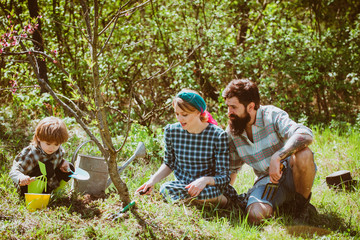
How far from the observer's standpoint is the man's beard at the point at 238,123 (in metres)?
2.83

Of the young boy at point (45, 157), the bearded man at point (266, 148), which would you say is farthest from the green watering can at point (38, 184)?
the bearded man at point (266, 148)

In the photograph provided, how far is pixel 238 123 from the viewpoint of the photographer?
285 cm

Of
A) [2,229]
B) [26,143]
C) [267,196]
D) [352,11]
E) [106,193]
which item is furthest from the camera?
[352,11]

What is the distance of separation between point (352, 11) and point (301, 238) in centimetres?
601

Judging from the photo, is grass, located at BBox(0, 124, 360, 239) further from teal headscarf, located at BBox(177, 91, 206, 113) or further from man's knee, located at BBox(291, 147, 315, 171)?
teal headscarf, located at BBox(177, 91, 206, 113)

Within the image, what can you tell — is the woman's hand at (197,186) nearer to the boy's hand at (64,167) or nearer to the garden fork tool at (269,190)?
the garden fork tool at (269,190)

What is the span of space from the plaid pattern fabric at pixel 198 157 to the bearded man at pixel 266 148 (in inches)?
7.5

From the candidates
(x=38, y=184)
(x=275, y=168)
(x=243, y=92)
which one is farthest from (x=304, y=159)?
(x=38, y=184)

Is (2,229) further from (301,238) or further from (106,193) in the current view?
(301,238)

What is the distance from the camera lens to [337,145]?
422 centimetres

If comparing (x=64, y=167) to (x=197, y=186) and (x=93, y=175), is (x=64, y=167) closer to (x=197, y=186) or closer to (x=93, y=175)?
(x=93, y=175)

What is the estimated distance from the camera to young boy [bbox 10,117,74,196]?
2600mm

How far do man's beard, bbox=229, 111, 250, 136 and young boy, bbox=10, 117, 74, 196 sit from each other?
A: 140 cm

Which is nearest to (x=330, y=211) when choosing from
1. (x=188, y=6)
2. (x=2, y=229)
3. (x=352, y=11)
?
(x=2, y=229)
